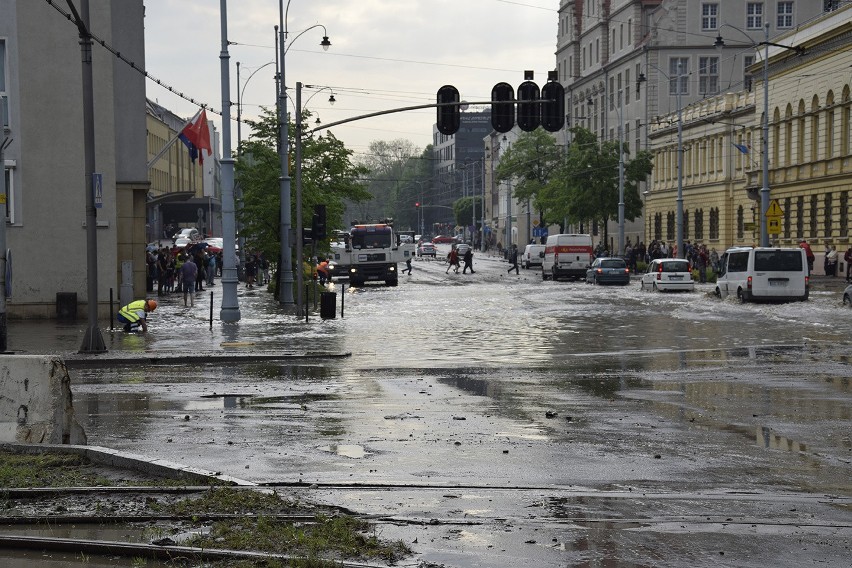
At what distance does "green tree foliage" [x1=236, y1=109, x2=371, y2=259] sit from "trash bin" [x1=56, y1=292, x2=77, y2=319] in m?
12.1

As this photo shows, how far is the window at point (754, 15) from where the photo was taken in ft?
326

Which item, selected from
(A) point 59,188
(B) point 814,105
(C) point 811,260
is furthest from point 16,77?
(B) point 814,105

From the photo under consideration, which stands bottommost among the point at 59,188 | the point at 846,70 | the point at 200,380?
the point at 200,380

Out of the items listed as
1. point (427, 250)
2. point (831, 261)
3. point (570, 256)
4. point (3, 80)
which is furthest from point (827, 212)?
point (427, 250)

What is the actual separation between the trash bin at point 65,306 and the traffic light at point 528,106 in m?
13.4

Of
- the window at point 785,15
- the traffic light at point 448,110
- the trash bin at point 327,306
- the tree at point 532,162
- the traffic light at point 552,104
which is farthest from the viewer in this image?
the tree at point 532,162

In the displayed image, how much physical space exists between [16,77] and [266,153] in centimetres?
1350

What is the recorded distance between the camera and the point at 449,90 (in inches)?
1319

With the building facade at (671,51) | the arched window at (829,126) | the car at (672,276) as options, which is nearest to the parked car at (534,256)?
the building facade at (671,51)

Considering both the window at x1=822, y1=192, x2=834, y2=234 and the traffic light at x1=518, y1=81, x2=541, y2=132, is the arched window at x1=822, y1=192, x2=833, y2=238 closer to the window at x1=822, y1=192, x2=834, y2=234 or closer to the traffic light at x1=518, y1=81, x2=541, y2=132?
the window at x1=822, y1=192, x2=834, y2=234

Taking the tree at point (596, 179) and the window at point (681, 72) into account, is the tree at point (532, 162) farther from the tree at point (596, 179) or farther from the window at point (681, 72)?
the tree at point (596, 179)

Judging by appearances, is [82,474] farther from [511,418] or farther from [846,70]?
[846,70]

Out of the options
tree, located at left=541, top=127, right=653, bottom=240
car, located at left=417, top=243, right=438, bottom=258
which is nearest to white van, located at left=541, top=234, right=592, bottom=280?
tree, located at left=541, top=127, right=653, bottom=240

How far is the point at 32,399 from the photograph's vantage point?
1199cm
